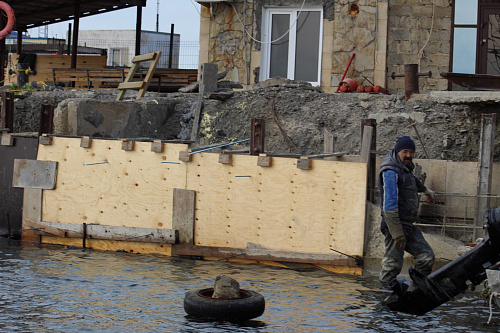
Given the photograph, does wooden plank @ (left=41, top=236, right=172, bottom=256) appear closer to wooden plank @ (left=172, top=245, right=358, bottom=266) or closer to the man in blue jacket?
wooden plank @ (left=172, top=245, right=358, bottom=266)

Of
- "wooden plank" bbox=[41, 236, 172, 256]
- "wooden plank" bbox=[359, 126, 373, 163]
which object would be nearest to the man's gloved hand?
"wooden plank" bbox=[359, 126, 373, 163]

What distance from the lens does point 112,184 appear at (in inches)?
480

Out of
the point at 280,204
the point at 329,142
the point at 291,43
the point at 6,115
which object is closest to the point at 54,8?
the point at 291,43

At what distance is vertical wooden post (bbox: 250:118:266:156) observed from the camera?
11492 mm

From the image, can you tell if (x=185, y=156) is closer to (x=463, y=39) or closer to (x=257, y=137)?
(x=257, y=137)

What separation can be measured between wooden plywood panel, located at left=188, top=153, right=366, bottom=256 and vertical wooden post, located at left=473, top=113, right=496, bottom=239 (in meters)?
1.92

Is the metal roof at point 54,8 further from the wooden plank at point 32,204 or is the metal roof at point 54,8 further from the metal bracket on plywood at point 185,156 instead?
the metal bracket on plywood at point 185,156

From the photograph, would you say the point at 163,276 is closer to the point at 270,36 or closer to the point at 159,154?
the point at 159,154

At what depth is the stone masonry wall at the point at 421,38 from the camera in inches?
649

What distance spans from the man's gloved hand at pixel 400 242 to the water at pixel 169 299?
0.81 metres

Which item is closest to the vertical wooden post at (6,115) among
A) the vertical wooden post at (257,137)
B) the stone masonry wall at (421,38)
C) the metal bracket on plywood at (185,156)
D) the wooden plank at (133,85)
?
the wooden plank at (133,85)

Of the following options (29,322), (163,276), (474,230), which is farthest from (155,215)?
(474,230)

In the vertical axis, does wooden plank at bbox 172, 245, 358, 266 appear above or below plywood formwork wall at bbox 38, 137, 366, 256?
below

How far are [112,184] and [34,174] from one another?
1648 mm
